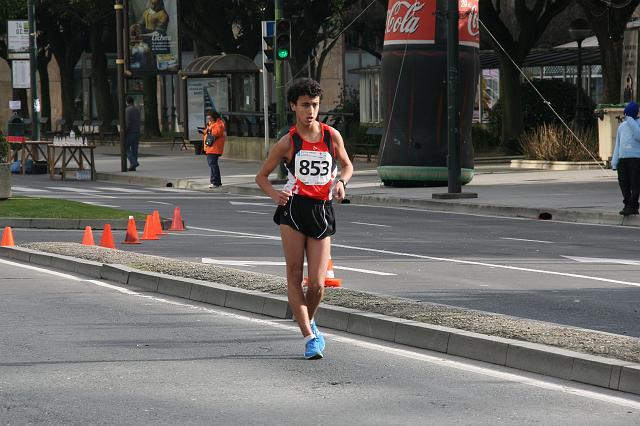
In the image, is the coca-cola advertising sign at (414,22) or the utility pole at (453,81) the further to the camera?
the coca-cola advertising sign at (414,22)

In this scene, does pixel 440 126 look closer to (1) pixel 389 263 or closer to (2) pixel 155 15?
(1) pixel 389 263

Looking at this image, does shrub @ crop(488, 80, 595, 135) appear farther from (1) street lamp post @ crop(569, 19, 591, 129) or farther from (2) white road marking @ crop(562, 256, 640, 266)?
(2) white road marking @ crop(562, 256, 640, 266)

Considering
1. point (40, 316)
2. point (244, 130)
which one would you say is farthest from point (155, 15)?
point (40, 316)

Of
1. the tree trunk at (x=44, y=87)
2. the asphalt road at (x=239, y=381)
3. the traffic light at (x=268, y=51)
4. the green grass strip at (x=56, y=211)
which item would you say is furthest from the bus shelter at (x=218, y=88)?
the asphalt road at (x=239, y=381)

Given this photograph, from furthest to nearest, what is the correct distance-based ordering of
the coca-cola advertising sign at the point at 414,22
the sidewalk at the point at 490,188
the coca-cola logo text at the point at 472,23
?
the coca-cola logo text at the point at 472,23 → the coca-cola advertising sign at the point at 414,22 → the sidewalk at the point at 490,188

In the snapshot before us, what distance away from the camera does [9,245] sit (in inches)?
718

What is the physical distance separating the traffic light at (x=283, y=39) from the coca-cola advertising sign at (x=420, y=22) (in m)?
2.83

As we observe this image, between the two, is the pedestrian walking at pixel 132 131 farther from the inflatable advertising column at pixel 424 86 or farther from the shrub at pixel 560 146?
the inflatable advertising column at pixel 424 86

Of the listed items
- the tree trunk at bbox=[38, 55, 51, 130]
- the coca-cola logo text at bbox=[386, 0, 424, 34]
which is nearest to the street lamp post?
the coca-cola logo text at bbox=[386, 0, 424, 34]

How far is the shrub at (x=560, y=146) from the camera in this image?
1419 inches

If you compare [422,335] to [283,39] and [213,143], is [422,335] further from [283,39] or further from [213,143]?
[283,39]

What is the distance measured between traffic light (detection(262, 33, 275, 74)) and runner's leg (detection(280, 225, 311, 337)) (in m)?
24.3

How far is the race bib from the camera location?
32.8 feet

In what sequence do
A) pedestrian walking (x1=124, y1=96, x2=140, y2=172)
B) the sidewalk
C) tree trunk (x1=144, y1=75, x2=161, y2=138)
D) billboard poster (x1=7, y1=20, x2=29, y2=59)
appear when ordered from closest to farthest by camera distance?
the sidewalk
pedestrian walking (x1=124, y1=96, x2=140, y2=172)
billboard poster (x1=7, y1=20, x2=29, y2=59)
tree trunk (x1=144, y1=75, x2=161, y2=138)
